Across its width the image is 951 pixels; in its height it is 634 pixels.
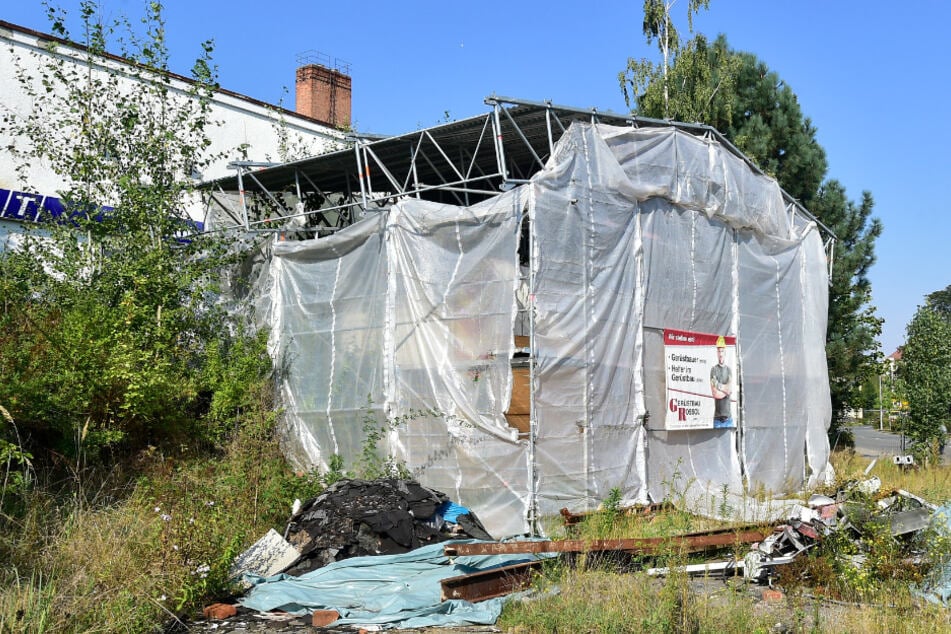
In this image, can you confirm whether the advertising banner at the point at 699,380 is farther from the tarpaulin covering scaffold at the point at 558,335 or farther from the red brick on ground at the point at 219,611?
the red brick on ground at the point at 219,611

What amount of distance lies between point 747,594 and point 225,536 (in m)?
4.79

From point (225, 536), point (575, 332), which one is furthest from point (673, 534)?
point (225, 536)

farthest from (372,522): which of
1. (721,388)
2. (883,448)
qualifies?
(883,448)

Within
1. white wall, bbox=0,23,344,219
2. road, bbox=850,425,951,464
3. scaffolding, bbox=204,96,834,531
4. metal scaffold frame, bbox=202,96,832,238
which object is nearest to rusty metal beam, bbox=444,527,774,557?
scaffolding, bbox=204,96,834,531

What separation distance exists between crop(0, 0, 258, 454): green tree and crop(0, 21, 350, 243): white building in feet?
2.75

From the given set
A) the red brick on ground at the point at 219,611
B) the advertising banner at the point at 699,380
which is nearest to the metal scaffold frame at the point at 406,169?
the advertising banner at the point at 699,380

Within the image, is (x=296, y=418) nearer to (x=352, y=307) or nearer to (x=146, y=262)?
(x=352, y=307)

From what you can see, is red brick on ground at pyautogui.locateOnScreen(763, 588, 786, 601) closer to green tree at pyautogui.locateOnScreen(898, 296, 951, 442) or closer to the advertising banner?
the advertising banner

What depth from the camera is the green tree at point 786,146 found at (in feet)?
72.2

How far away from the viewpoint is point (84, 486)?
9891mm

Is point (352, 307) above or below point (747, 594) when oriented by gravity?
above

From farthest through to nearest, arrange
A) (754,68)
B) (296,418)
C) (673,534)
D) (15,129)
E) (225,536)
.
→ (754,68) < (15,129) < (296,418) < (673,534) < (225,536)

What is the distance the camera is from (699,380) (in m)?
12.6

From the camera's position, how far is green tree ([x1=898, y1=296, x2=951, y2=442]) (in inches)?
768
